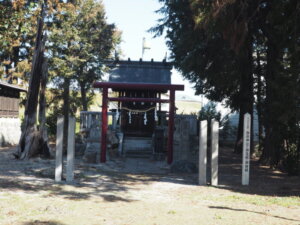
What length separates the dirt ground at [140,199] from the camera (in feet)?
21.6

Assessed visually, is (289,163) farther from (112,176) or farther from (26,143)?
(26,143)

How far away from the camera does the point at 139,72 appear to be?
20.2 meters

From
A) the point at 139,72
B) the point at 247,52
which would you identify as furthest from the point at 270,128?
the point at 139,72

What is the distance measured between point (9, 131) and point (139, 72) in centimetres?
1218

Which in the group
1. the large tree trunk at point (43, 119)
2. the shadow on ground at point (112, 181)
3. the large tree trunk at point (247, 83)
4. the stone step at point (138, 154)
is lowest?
the shadow on ground at point (112, 181)

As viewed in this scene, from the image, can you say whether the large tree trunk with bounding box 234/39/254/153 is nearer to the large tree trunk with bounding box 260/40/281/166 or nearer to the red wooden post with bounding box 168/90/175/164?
the large tree trunk with bounding box 260/40/281/166

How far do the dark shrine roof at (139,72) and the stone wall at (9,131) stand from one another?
10181 millimetres

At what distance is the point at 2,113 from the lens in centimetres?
2548

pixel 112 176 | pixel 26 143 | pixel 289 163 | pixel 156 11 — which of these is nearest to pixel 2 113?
pixel 26 143

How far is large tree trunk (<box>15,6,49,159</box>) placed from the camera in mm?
16344

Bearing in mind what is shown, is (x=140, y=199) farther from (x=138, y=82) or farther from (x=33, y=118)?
(x=138, y=82)

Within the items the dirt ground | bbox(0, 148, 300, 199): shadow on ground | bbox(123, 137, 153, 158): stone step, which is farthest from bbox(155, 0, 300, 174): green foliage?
bbox(123, 137, 153, 158): stone step

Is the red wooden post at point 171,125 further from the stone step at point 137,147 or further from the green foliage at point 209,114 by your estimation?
the green foliage at point 209,114

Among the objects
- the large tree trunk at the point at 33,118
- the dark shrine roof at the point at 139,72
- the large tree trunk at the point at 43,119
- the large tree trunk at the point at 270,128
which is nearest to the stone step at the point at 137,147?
the dark shrine roof at the point at 139,72
